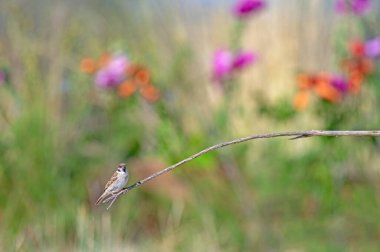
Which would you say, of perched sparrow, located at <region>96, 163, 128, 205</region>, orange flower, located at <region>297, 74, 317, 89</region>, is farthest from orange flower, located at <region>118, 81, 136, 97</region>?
perched sparrow, located at <region>96, 163, 128, 205</region>

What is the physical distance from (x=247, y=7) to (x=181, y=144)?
0.91 m

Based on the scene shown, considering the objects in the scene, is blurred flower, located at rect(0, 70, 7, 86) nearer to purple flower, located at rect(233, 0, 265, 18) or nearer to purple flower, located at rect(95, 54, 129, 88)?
purple flower, located at rect(95, 54, 129, 88)

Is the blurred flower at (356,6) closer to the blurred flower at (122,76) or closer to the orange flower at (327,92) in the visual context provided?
the orange flower at (327,92)

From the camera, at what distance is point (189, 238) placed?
4.78 meters

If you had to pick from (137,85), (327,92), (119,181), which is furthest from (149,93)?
(119,181)

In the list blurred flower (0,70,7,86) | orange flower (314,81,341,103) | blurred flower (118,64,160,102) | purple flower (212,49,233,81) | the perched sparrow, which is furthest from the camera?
blurred flower (0,70,7,86)

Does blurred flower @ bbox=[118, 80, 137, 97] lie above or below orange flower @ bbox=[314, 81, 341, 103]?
above

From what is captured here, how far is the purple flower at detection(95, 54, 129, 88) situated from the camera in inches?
205

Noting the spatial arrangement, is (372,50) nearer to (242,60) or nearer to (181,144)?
(242,60)

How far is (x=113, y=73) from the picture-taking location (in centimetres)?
522

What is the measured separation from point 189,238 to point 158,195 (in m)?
1.46

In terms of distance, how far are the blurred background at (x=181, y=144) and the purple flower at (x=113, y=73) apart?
0.04 feet

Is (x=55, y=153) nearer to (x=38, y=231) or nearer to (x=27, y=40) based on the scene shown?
(x=27, y=40)

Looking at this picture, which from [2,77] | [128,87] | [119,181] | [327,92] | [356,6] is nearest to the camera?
[119,181]
